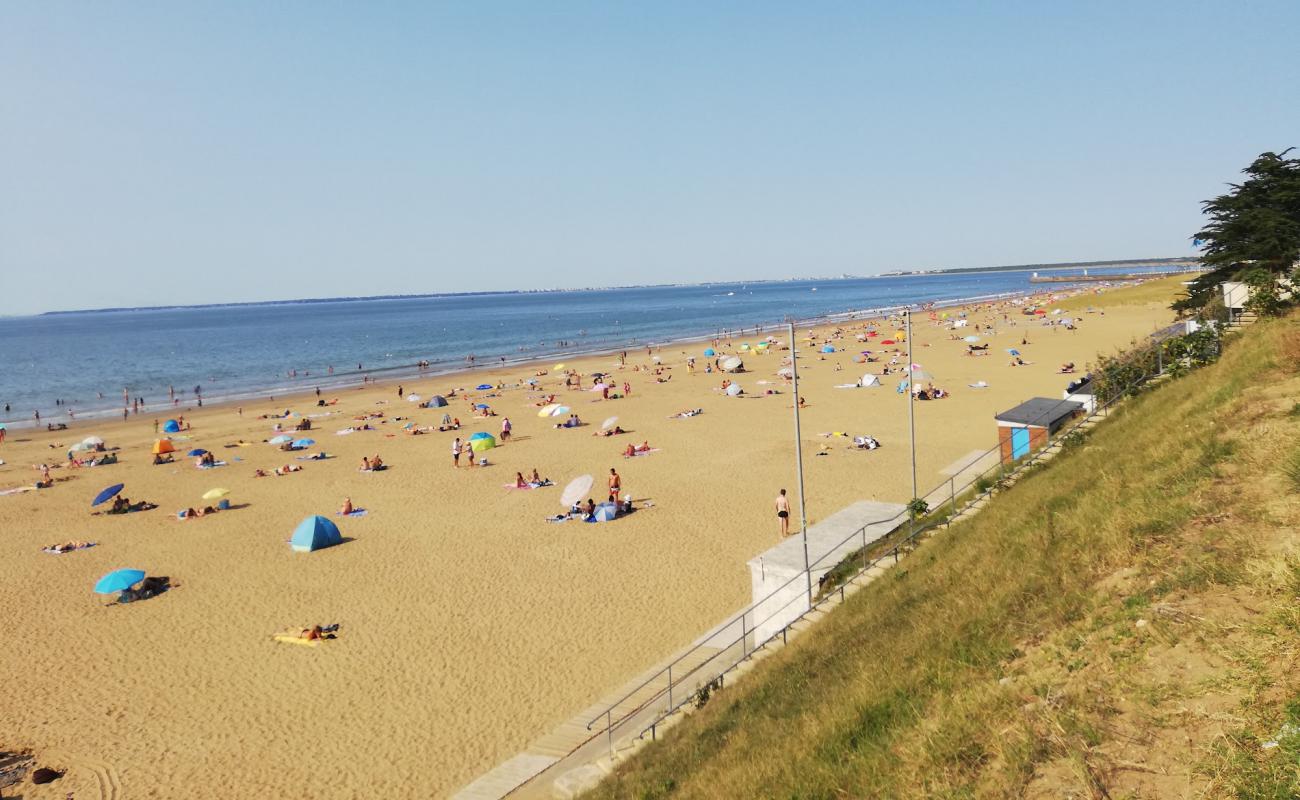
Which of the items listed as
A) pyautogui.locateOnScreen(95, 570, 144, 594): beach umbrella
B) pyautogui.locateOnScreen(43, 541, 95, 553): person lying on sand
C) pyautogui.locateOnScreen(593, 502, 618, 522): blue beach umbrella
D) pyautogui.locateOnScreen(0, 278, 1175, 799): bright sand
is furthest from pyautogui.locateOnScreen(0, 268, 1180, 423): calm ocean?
pyautogui.locateOnScreen(593, 502, 618, 522): blue beach umbrella

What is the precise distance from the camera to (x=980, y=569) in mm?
9328

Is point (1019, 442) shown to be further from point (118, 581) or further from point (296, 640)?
point (118, 581)

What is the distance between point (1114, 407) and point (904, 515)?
6.76m

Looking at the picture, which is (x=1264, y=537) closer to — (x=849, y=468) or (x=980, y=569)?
(x=980, y=569)

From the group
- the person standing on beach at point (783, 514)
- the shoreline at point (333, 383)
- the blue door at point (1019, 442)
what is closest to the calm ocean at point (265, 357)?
the shoreline at point (333, 383)

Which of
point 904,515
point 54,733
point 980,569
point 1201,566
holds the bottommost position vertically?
point 54,733

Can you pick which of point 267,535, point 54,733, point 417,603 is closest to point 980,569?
point 417,603

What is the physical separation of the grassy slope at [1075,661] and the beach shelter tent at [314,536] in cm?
1533

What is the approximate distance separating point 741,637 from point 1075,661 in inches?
307

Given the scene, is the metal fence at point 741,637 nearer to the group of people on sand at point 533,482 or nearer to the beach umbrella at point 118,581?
the group of people on sand at point 533,482

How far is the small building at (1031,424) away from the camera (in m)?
18.0

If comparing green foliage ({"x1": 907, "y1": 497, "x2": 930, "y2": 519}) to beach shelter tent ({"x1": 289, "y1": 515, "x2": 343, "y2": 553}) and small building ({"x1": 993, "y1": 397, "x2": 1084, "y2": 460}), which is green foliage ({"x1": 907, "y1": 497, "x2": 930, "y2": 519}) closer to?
small building ({"x1": 993, "y1": 397, "x2": 1084, "y2": 460})

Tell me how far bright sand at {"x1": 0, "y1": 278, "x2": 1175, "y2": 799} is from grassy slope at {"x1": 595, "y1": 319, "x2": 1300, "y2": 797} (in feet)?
17.5

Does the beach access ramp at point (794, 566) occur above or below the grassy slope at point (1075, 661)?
below
